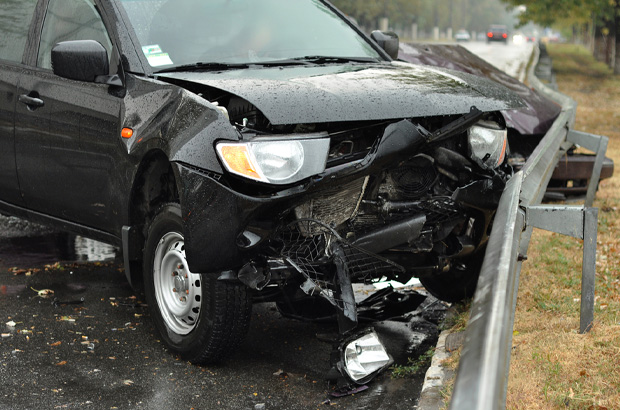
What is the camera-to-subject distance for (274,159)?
3.95 metres

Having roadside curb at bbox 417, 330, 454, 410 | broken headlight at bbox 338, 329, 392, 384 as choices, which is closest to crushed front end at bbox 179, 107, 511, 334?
broken headlight at bbox 338, 329, 392, 384

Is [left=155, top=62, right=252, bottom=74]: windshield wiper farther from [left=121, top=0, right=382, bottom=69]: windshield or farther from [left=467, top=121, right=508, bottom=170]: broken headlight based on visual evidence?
[left=467, top=121, right=508, bottom=170]: broken headlight

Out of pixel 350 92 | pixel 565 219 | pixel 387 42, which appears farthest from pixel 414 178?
pixel 387 42

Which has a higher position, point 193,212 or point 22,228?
point 193,212

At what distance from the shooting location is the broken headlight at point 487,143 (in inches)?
181

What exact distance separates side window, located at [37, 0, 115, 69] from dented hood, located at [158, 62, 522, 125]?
75cm

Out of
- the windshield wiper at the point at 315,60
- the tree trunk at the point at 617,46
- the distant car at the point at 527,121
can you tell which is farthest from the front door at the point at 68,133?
the tree trunk at the point at 617,46

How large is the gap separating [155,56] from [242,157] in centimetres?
131

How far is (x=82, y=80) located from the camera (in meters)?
4.90

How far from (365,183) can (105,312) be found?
222cm

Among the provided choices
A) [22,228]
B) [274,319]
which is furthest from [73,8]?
[22,228]

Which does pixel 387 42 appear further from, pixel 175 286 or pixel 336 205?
pixel 175 286

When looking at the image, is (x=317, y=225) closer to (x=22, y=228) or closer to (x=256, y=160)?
(x=256, y=160)

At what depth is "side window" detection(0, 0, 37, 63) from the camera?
584 cm
